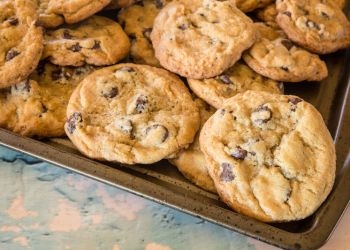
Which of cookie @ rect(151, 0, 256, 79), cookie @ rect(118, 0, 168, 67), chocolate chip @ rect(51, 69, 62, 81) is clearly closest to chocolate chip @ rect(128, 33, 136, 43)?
cookie @ rect(118, 0, 168, 67)

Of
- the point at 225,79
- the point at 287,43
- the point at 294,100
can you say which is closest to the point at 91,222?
the point at 225,79

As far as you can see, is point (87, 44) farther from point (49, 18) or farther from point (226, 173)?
point (226, 173)

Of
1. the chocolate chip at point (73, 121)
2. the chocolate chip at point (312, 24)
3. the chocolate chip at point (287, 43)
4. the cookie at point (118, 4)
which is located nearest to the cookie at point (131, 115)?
the chocolate chip at point (73, 121)

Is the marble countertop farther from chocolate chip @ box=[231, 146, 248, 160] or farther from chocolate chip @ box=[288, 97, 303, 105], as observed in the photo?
chocolate chip @ box=[288, 97, 303, 105]

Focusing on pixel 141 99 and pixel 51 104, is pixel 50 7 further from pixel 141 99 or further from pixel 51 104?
pixel 141 99

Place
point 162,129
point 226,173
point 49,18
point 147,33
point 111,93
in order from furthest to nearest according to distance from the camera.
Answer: point 147,33, point 49,18, point 111,93, point 162,129, point 226,173

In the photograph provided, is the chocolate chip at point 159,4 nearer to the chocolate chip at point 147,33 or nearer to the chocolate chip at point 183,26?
the chocolate chip at point 147,33

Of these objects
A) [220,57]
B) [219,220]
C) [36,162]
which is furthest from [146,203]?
[220,57]
